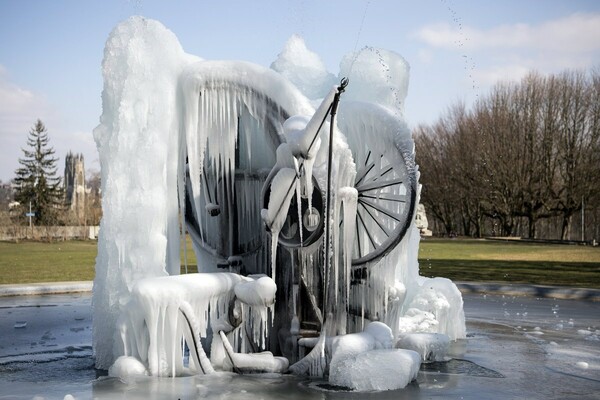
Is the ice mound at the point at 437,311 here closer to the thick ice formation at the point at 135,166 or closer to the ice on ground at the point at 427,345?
the ice on ground at the point at 427,345

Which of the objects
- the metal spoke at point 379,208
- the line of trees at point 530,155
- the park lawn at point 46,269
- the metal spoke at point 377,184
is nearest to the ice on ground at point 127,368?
the metal spoke at point 379,208

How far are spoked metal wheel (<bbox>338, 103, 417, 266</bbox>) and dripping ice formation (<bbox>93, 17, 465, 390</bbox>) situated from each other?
0.06 ft

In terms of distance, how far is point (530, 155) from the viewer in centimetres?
5531

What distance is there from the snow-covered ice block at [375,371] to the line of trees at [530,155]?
4755 cm

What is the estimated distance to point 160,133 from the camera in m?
9.02

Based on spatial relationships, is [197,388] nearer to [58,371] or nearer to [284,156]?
[58,371]

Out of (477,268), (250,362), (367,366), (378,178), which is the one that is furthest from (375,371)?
(477,268)

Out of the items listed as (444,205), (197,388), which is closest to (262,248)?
(197,388)

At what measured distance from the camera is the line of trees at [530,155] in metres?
53.3

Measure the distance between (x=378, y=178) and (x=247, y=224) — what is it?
71.6 inches

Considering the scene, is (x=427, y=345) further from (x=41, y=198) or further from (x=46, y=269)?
(x=41, y=198)

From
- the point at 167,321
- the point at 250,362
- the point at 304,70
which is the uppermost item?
the point at 304,70

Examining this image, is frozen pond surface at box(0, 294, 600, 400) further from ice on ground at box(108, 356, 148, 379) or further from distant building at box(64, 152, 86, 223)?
distant building at box(64, 152, 86, 223)

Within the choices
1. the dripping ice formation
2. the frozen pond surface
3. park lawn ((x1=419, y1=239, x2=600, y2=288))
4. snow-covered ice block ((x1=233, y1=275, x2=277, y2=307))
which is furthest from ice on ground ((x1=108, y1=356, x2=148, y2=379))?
park lawn ((x1=419, y1=239, x2=600, y2=288))
